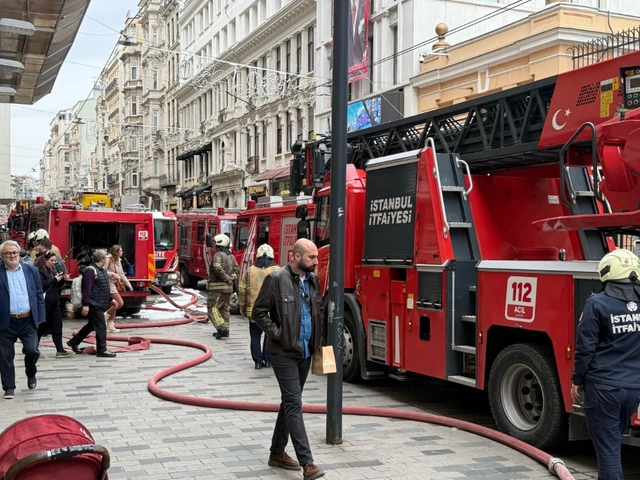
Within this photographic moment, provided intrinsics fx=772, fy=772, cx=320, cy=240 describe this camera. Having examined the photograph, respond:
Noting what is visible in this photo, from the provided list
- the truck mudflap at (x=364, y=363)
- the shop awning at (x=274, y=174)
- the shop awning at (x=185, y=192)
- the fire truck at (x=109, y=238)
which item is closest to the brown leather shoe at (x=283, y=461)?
the truck mudflap at (x=364, y=363)

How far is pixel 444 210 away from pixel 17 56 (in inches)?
402

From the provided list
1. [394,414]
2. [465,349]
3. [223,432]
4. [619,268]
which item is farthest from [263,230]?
[619,268]

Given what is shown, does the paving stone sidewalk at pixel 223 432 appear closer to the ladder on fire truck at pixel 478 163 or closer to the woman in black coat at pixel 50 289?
the woman in black coat at pixel 50 289

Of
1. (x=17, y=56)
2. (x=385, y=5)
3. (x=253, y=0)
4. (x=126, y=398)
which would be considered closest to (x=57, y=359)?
(x=126, y=398)

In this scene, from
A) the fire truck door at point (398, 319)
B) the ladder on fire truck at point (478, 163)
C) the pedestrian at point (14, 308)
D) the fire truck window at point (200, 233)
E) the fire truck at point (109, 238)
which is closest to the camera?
the ladder on fire truck at point (478, 163)

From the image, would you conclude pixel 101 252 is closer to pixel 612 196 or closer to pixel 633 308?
pixel 612 196

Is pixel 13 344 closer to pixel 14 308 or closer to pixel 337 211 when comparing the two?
pixel 14 308

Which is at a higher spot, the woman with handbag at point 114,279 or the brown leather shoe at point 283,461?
the woman with handbag at point 114,279

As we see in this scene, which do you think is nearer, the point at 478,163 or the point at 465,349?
the point at 465,349

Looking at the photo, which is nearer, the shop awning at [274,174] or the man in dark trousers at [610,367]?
the man in dark trousers at [610,367]

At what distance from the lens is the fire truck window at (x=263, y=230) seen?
62.0 feet

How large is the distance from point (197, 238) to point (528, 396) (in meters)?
21.0

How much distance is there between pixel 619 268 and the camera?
16.6 feet

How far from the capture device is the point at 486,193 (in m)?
9.02
